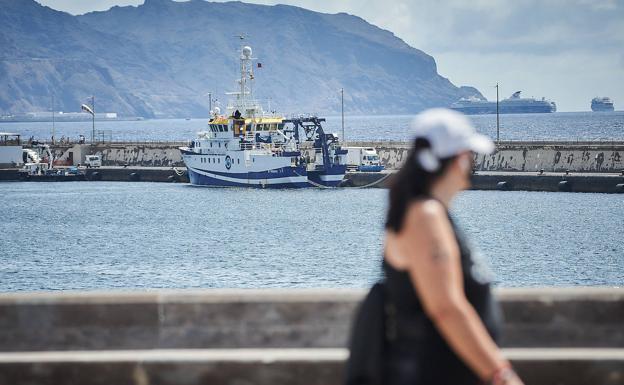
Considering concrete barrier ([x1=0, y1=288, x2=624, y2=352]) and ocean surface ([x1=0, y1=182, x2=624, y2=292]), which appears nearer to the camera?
concrete barrier ([x1=0, y1=288, x2=624, y2=352])

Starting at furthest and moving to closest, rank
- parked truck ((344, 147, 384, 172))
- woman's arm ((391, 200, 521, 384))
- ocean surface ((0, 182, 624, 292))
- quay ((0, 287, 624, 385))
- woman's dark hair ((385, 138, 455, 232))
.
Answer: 1. parked truck ((344, 147, 384, 172))
2. ocean surface ((0, 182, 624, 292))
3. quay ((0, 287, 624, 385))
4. woman's dark hair ((385, 138, 455, 232))
5. woman's arm ((391, 200, 521, 384))

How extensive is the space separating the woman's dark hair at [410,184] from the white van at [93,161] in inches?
3937

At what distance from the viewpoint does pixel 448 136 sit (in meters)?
5.04

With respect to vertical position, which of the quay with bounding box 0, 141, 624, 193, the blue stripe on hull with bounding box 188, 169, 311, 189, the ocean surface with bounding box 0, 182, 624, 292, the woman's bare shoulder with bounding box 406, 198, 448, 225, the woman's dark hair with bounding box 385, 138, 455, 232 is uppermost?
the woman's dark hair with bounding box 385, 138, 455, 232

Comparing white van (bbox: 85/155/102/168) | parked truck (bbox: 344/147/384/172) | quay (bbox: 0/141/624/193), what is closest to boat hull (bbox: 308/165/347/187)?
quay (bbox: 0/141/624/193)

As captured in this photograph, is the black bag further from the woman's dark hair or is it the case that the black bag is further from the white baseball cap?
the white baseball cap

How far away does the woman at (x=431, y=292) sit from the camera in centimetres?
484

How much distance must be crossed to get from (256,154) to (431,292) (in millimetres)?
80172

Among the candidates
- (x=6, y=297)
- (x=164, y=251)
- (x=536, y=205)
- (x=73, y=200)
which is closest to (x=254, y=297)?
(x=6, y=297)

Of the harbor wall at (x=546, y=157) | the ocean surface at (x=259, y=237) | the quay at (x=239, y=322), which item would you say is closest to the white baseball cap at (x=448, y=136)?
the quay at (x=239, y=322)

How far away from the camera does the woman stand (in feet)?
15.9

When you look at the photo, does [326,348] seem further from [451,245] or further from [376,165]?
[376,165]

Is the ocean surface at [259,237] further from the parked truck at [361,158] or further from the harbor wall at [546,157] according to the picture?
the parked truck at [361,158]

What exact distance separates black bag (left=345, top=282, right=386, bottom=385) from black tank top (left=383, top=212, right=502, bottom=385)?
3cm
